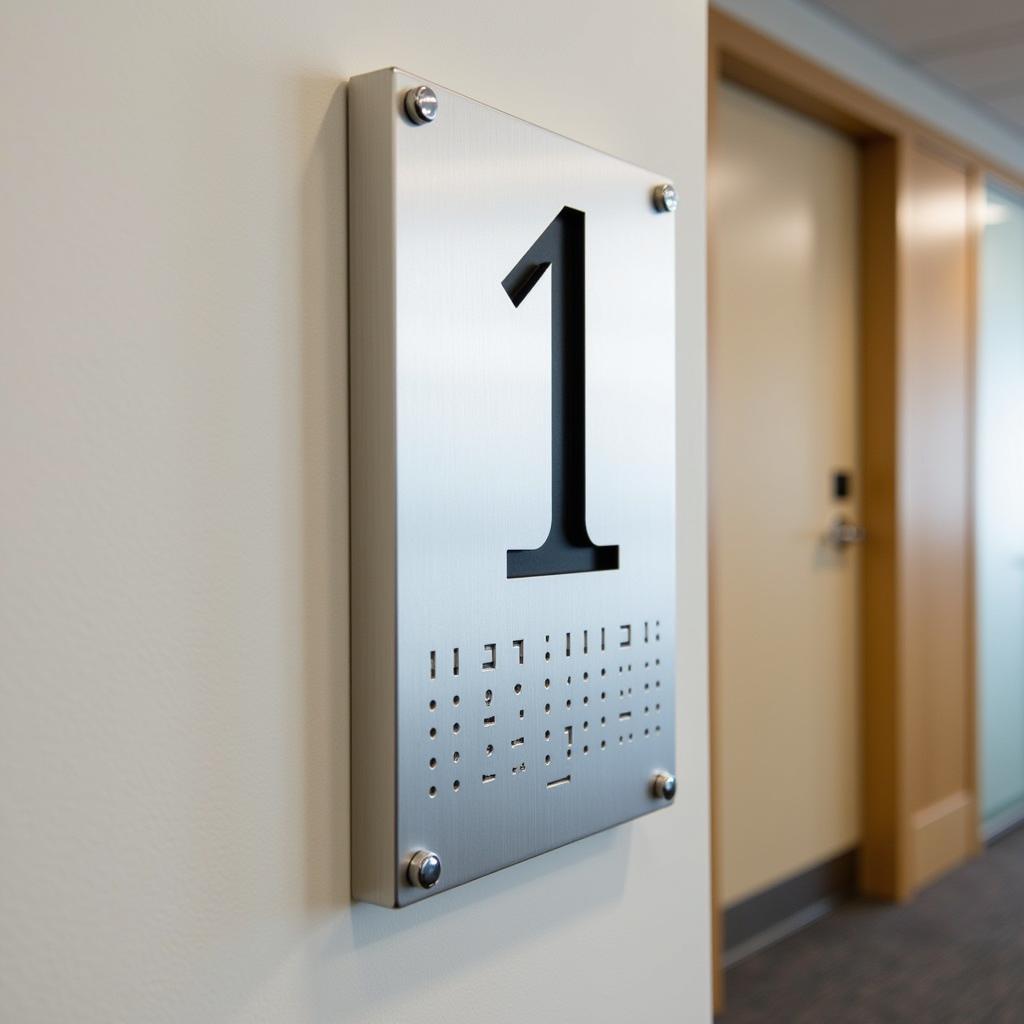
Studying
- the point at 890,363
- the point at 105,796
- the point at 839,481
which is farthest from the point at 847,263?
the point at 105,796

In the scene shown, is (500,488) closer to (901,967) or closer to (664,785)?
(664,785)

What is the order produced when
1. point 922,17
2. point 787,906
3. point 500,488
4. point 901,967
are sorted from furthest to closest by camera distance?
point 787,906 → point 922,17 → point 901,967 → point 500,488

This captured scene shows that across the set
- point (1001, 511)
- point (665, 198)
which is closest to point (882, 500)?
point (1001, 511)

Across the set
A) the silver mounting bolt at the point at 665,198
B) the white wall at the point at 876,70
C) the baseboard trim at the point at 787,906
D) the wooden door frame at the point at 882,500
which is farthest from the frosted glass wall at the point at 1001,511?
the silver mounting bolt at the point at 665,198

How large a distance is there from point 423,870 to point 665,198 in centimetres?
53

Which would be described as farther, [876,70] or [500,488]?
[876,70]

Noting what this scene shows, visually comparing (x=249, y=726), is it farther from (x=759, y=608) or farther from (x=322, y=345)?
(x=759, y=608)

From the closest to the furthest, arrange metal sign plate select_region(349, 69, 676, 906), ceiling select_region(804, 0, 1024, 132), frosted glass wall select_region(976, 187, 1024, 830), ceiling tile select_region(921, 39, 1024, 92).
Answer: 1. metal sign plate select_region(349, 69, 676, 906)
2. ceiling select_region(804, 0, 1024, 132)
3. ceiling tile select_region(921, 39, 1024, 92)
4. frosted glass wall select_region(976, 187, 1024, 830)

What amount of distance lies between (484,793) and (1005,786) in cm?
318

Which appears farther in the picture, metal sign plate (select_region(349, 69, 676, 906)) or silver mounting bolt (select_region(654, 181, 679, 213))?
silver mounting bolt (select_region(654, 181, 679, 213))

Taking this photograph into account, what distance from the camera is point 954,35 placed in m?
2.59

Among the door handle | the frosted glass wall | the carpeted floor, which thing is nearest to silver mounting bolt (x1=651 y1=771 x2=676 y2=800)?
the carpeted floor

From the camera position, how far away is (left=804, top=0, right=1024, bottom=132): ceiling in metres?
2.42

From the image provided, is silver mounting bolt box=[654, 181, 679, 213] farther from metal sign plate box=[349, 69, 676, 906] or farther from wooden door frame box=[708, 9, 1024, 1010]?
wooden door frame box=[708, 9, 1024, 1010]
